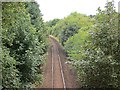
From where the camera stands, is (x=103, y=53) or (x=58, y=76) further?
(x=58, y=76)

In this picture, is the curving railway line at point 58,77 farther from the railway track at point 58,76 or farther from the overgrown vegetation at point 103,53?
the overgrown vegetation at point 103,53

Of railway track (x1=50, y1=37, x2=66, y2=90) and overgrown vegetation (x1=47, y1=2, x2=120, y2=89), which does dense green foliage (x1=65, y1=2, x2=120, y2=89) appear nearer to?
overgrown vegetation (x1=47, y1=2, x2=120, y2=89)

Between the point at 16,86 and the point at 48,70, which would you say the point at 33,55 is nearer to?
the point at 16,86

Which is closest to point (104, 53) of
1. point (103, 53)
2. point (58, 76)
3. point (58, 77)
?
point (103, 53)

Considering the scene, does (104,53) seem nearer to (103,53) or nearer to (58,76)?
(103,53)

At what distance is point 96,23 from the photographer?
44.0 feet

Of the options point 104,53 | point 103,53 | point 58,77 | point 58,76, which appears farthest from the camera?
point 58,76

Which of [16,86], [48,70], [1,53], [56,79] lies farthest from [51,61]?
[1,53]

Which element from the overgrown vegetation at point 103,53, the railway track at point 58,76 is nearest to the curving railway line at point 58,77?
the railway track at point 58,76

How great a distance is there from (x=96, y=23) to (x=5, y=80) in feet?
16.9

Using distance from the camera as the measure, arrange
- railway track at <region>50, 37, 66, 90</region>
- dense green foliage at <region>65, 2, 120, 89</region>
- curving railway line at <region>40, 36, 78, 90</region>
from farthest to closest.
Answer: curving railway line at <region>40, 36, 78, 90</region>, railway track at <region>50, 37, 66, 90</region>, dense green foliage at <region>65, 2, 120, 89</region>

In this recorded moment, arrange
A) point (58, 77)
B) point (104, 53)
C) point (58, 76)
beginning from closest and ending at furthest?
point (104, 53), point (58, 77), point (58, 76)

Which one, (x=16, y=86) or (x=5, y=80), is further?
(x=16, y=86)

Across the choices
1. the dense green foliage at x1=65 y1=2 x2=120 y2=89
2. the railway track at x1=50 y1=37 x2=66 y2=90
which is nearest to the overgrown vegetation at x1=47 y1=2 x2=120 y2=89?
the dense green foliage at x1=65 y1=2 x2=120 y2=89
